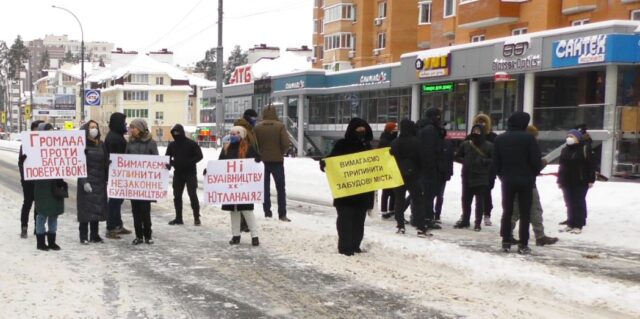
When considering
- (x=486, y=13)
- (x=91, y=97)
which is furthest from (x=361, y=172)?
(x=91, y=97)

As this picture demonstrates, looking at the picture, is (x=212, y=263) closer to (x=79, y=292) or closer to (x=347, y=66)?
(x=79, y=292)

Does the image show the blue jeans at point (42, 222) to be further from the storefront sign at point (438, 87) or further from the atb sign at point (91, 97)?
the atb sign at point (91, 97)

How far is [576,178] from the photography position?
11.3 meters

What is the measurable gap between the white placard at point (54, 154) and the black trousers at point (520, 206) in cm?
573

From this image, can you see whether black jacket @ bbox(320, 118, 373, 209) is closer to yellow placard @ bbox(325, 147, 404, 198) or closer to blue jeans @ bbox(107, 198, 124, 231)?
yellow placard @ bbox(325, 147, 404, 198)

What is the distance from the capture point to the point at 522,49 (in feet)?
87.0

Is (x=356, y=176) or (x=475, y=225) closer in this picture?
(x=356, y=176)

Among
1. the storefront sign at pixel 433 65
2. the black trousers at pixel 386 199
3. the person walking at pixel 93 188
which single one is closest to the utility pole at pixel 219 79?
the storefront sign at pixel 433 65

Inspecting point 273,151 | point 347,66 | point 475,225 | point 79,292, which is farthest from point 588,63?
point 347,66

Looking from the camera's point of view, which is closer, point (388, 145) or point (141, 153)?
point (141, 153)

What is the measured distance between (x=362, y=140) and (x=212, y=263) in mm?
2654

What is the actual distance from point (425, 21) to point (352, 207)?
118 ft

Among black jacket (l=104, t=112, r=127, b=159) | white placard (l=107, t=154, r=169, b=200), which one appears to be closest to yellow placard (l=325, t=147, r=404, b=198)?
white placard (l=107, t=154, r=169, b=200)

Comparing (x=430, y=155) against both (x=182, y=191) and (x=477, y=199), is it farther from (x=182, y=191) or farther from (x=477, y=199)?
(x=182, y=191)
